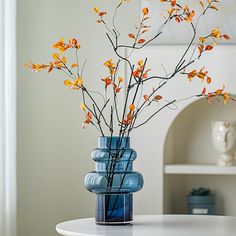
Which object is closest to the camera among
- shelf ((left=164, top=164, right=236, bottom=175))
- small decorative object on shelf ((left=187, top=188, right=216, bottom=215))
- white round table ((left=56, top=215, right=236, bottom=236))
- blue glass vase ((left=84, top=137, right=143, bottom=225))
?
white round table ((left=56, top=215, right=236, bottom=236))

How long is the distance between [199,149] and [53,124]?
2.41 feet

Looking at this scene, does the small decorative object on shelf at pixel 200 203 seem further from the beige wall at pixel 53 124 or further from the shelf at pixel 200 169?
the beige wall at pixel 53 124

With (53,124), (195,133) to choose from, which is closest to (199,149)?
(195,133)

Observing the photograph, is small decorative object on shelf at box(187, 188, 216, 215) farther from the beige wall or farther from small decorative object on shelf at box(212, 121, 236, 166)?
the beige wall

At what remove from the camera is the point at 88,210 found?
377cm

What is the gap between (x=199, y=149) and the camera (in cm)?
380

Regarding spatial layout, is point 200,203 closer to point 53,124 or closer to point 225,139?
point 225,139

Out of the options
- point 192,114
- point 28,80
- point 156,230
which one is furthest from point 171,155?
point 156,230

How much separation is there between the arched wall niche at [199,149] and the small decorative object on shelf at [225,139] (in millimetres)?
116

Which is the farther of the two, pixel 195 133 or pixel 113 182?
pixel 195 133

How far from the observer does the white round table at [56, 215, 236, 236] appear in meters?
2.46

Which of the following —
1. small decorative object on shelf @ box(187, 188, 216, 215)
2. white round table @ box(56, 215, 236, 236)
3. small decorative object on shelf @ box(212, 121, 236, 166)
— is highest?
small decorative object on shelf @ box(212, 121, 236, 166)

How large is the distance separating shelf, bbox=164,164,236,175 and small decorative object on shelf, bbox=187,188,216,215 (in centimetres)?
18

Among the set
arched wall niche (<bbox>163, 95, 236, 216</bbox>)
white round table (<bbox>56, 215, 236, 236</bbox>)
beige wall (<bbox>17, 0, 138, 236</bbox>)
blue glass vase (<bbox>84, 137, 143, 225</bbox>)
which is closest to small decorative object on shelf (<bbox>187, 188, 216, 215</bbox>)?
arched wall niche (<bbox>163, 95, 236, 216</bbox>)
